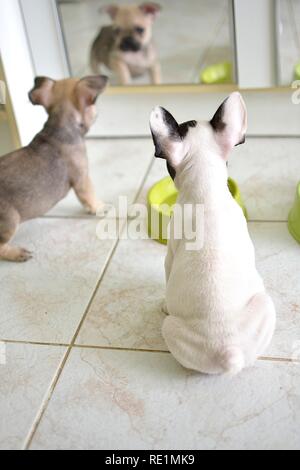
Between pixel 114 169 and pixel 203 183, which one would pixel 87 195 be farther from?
pixel 203 183

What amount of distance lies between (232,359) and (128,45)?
4.61 feet

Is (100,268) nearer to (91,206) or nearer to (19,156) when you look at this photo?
(91,206)

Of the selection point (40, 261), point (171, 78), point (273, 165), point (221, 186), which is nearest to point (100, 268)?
point (40, 261)

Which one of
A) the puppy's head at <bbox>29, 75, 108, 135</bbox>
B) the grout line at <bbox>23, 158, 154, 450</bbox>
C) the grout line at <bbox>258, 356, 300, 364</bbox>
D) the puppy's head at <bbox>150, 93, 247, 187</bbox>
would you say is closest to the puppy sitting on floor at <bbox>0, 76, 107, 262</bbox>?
the puppy's head at <bbox>29, 75, 108, 135</bbox>

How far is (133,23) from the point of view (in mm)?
1943

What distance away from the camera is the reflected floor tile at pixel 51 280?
1296 millimetres

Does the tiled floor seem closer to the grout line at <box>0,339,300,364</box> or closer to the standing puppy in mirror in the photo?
the grout line at <box>0,339,300,364</box>

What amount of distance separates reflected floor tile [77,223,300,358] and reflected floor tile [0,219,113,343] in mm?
47

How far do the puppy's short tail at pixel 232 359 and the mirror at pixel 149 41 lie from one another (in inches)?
44.6

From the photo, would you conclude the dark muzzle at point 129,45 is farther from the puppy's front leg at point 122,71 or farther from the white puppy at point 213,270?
the white puppy at point 213,270

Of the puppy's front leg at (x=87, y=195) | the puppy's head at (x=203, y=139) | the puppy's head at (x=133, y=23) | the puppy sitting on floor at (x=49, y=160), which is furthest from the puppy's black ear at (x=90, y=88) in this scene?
the puppy's head at (x=133, y=23)

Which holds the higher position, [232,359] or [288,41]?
[288,41]

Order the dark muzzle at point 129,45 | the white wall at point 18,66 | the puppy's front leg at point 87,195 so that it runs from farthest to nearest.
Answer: the dark muzzle at point 129,45
the white wall at point 18,66
the puppy's front leg at point 87,195

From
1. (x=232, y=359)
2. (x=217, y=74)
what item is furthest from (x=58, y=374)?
(x=217, y=74)
